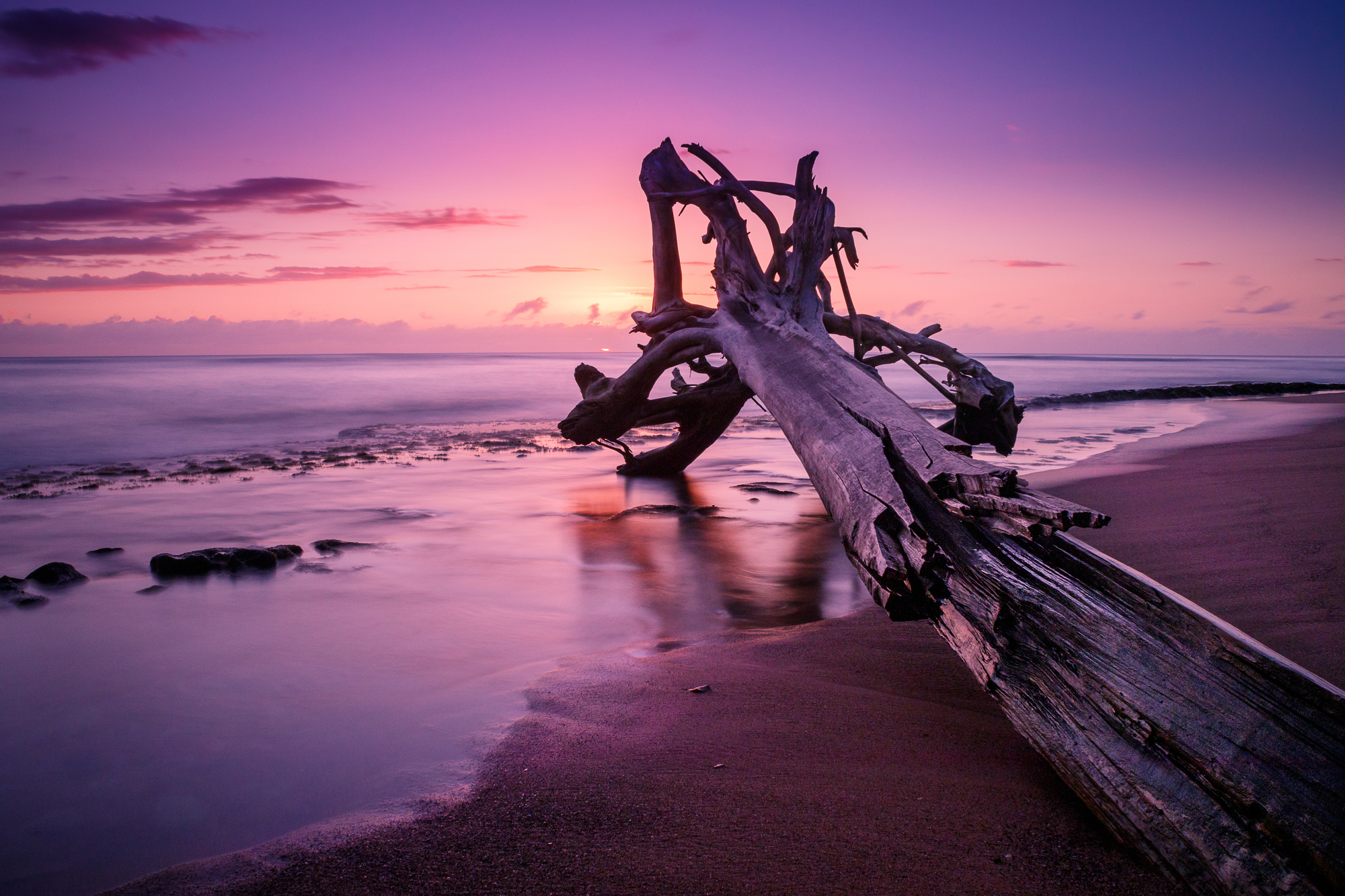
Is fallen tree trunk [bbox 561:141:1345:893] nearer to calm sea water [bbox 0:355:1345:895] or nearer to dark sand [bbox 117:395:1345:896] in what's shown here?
dark sand [bbox 117:395:1345:896]

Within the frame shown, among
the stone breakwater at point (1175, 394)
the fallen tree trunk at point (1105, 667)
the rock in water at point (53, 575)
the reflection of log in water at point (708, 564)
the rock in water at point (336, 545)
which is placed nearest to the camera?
the fallen tree trunk at point (1105, 667)

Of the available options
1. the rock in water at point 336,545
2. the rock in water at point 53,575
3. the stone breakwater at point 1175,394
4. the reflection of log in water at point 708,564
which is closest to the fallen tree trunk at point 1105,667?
the reflection of log in water at point 708,564

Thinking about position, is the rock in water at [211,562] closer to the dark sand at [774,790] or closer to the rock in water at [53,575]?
the rock in water at [53,575]

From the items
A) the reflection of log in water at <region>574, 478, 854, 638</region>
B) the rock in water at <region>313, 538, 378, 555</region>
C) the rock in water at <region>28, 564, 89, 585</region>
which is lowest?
the reflection of log in water at <region>574, 478, 854, 638</region>

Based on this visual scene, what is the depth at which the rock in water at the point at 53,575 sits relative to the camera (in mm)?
4684

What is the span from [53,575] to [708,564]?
4.08 meters

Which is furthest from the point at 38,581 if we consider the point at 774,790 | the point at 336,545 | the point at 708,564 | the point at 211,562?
the point at 774,790

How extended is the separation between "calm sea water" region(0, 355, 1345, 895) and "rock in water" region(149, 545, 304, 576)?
15 centimetres

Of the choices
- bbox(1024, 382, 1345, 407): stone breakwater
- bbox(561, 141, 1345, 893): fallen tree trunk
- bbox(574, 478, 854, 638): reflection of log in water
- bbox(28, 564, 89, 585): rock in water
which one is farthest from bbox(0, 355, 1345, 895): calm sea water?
bbox(1024, 382, 1345, 407): stone breakwater

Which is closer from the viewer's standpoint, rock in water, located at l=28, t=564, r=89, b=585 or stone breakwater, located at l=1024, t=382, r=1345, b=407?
rock in water, located at l=28, t=564, r=89, b=585

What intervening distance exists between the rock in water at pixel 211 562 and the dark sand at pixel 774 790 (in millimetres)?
2774

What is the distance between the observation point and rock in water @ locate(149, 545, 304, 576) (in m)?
4.90

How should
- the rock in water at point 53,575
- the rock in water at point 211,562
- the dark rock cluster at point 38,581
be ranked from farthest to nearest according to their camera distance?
the rock in water at point 211,562
the rock in water at point 53,575
the dark rock cluster at point 38,581

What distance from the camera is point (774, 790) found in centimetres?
209
